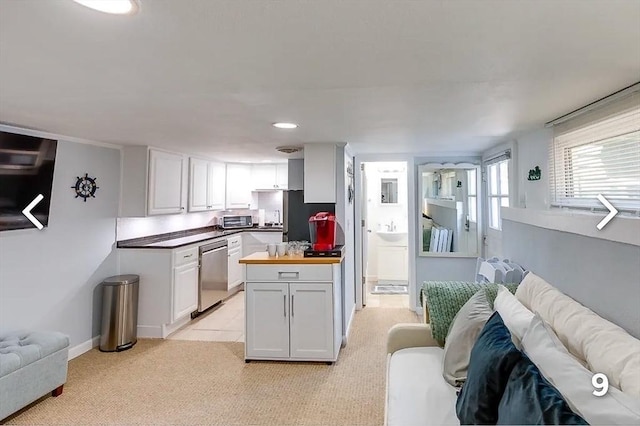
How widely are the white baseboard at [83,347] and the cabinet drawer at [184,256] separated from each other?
1.05 meters

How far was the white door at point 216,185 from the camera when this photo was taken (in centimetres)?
530

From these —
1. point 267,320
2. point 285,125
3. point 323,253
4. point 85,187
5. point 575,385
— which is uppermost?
point 285,125

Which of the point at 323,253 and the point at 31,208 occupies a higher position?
the point at 31,208

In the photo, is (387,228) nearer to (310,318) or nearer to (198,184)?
(198,184)

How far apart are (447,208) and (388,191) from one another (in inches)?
69.8

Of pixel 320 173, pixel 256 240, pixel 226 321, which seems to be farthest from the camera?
pixel 256 240

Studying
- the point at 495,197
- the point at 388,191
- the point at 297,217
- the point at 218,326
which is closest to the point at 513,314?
the point at 495,197

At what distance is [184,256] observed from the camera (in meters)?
4.15

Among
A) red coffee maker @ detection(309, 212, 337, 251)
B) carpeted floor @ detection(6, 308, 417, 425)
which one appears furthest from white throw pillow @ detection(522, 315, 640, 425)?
red coffee maker @ detection(309, 212, 337, 251)

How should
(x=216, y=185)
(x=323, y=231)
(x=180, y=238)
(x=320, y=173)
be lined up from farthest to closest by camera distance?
(x=216, y=185)
(x=180, y=238)
(x=320, y=173)
(x=323, y=231)

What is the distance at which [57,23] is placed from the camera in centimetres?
119

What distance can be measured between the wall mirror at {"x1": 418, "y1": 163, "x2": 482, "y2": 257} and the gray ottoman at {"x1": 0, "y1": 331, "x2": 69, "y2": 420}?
388cm

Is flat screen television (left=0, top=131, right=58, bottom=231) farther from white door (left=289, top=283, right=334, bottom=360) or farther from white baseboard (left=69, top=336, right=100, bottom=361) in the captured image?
white door (left=289, top=283, right=334, bottom=360)

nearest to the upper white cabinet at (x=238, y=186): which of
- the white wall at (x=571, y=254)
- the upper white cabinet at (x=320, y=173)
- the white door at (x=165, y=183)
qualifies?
the white door at (x=165, y=183)
